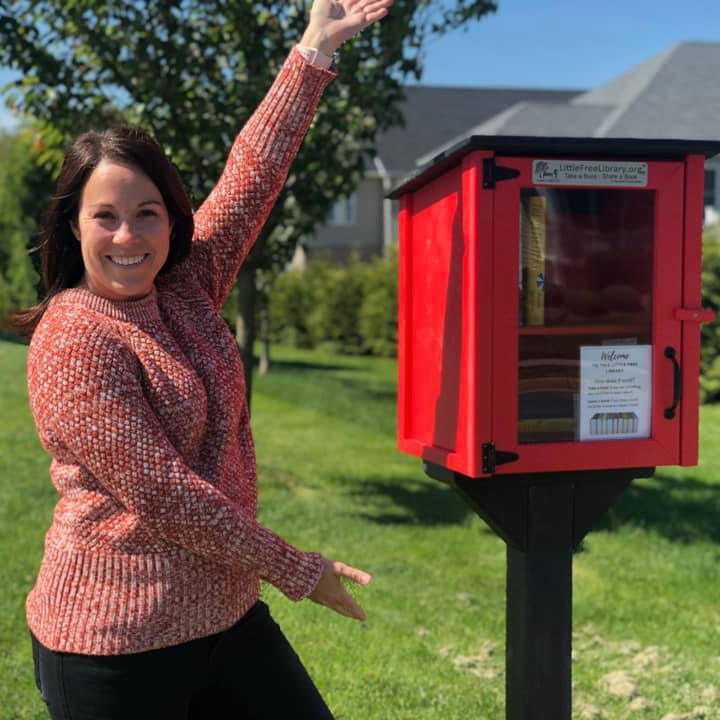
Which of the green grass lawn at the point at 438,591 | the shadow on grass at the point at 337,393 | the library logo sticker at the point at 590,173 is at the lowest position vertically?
the green grass lawn at the point at 438,591

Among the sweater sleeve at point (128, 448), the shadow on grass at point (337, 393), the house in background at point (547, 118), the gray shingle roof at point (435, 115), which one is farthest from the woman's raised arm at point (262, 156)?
the gray shingle roof at point (435, 115)

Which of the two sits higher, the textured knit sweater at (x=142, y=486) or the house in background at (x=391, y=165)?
the house in background at (x=391, y=165)

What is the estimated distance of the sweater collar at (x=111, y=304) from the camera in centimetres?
195

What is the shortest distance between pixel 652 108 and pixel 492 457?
2278 centimetres

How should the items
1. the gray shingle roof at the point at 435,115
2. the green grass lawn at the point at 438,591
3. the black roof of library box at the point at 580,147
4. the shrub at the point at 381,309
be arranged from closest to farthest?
the black roof of library box at the point at 580,147, the green grass lawn at the point at 438,591, the shrub at the point at 381,309, the gray shingle roof at the point at 435,115

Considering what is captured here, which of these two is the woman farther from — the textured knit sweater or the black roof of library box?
the black roof of library box

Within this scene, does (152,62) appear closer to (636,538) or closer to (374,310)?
(636,538)

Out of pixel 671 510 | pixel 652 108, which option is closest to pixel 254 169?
pixel 671 510

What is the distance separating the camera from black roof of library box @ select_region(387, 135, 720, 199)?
7.45 ft

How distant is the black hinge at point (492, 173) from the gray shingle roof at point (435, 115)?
85.8 feet

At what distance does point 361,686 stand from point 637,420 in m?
1.89

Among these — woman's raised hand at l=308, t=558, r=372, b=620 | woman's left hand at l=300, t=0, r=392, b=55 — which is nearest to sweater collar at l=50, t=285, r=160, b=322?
woman's raised hand at l=308, t=558, r=372, b=620

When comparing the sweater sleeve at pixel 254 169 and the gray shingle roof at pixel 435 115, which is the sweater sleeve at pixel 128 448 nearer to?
the sweater sleeve at pixel 254 169

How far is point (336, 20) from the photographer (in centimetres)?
233
